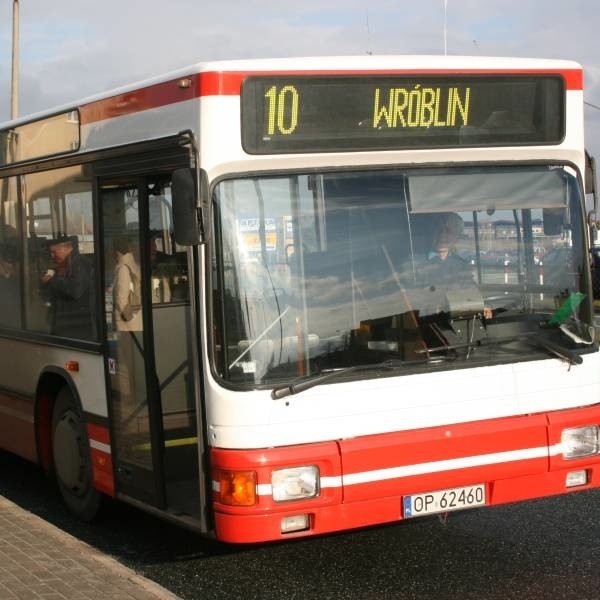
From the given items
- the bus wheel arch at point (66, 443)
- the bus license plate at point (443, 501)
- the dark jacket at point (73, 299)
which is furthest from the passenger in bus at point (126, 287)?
the bus license plate at point (443, 501)

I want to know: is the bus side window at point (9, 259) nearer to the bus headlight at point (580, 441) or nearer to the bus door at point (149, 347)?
the bus door at point (149, 347)

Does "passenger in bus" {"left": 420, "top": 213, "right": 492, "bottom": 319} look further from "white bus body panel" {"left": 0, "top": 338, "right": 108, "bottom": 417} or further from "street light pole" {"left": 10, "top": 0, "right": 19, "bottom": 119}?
"street light pole" {"left": 10, "top": 0, "right": 19, "bottom": 119}

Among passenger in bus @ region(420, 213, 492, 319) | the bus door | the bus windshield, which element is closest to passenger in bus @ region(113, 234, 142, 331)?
the bus door

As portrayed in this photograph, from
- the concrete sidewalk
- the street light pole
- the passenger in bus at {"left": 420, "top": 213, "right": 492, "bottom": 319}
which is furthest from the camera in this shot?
the street light pole

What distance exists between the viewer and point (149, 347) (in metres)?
6.68

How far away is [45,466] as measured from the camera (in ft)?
27.6

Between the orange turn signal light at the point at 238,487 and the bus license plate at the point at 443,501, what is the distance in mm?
846

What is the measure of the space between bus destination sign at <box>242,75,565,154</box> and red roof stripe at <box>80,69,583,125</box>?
3 centimetres

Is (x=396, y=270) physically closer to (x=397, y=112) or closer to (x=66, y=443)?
(x=397, y=112)

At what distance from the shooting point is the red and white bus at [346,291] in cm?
579

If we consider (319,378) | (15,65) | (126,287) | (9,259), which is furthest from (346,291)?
(15,65)

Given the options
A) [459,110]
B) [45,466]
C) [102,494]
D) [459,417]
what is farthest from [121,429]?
[459,110]

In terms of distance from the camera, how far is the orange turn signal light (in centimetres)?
567

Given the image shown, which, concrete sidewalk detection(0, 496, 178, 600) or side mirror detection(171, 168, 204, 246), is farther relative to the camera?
concrete sidewalk detection(0, 496, 178, 600)
